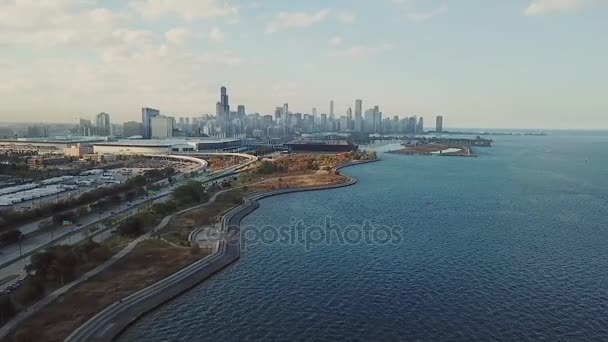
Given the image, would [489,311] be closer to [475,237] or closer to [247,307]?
[247,307]

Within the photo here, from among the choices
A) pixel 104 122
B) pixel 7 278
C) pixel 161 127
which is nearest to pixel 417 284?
pixel 7 278

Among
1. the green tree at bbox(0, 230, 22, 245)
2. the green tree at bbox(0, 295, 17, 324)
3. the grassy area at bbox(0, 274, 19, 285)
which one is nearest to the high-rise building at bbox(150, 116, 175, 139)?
the green tree at bbox(0, 230, 22, 245)

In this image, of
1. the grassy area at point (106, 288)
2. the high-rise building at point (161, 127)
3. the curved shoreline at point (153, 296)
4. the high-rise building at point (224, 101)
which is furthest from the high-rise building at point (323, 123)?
the grassy area at point (106, 288)

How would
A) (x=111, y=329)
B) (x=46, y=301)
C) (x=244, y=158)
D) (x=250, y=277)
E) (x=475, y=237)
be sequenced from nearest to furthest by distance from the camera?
1. (x=111, y=329)
2. (x=46, y=301)
3. (x=250, y=277)
4. (x=475, y=237)
5. (x=244, y=158)

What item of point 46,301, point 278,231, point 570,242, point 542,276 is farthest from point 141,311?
point 570,242

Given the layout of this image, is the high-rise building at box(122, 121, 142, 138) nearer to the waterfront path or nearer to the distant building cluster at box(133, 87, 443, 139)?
the distant building cluster at box(133, 87, 443, 139)
